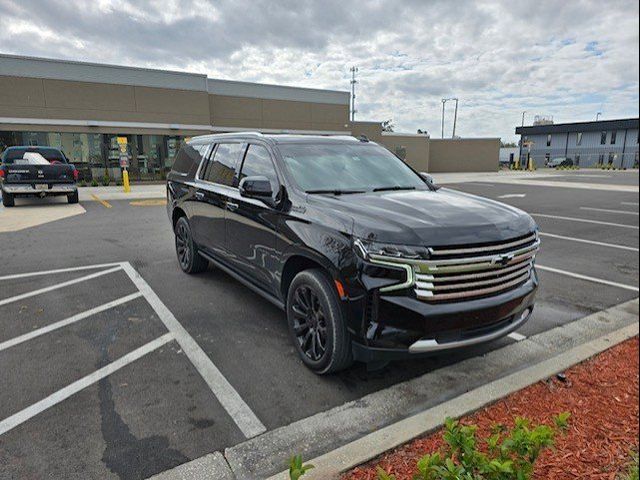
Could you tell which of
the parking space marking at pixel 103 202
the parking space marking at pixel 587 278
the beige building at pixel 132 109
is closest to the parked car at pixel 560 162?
the beige building at pixel 132 109

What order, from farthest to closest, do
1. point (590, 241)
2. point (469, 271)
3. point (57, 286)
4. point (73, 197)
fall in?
1. point (73, 197)
2. point (590, 241)
3. point (57, 286)
4. point (469, 271)

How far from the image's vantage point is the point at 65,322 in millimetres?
4438

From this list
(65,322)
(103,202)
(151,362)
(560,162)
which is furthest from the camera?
(560,162)

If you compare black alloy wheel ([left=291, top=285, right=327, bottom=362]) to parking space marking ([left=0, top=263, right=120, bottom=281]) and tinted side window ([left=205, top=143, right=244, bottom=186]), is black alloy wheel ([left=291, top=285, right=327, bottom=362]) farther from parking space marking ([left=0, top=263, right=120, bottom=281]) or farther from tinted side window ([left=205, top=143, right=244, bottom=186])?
parking space marking ([left=0, top=263, right=120, bottom=281])

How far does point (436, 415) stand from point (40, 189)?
46.0ft

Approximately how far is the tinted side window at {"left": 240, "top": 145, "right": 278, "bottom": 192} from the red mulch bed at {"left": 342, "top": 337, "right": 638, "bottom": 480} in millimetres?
2372

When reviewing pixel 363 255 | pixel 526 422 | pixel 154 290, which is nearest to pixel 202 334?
pixel 154 290

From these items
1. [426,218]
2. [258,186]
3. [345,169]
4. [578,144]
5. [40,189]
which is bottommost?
[40,189]

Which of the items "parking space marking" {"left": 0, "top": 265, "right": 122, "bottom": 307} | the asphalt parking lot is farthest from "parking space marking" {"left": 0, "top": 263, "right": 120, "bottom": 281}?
"parking space marking" {"left": 0, "top": 265, "right": 122, "bottom": 307}

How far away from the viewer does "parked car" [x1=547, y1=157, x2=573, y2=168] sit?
60.4 meters

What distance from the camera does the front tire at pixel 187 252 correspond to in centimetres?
593

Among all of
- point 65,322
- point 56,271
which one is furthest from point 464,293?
point 56,271

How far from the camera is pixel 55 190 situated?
44.2 feet

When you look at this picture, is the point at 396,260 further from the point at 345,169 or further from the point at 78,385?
the point at 78,385
